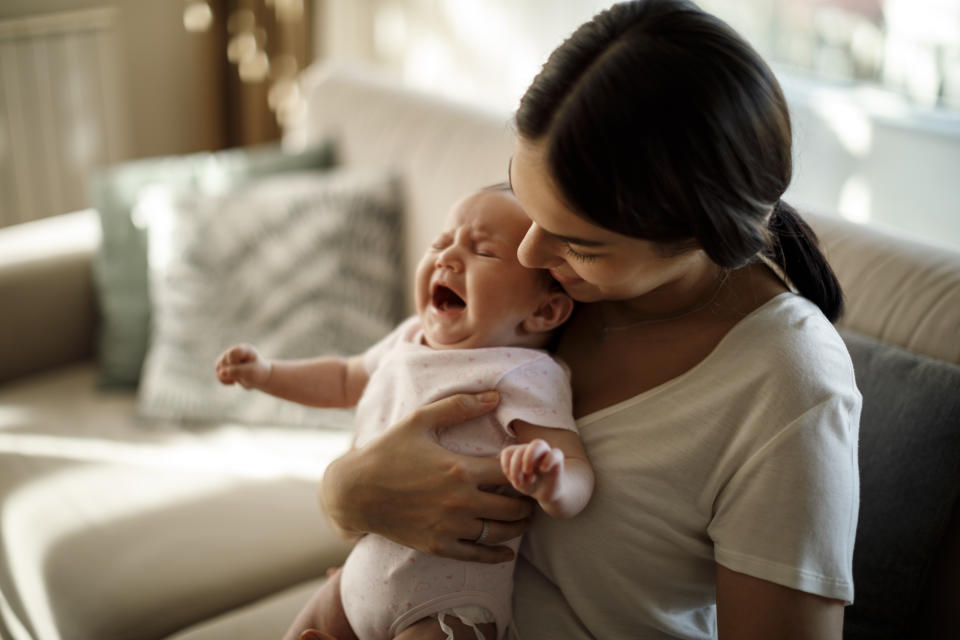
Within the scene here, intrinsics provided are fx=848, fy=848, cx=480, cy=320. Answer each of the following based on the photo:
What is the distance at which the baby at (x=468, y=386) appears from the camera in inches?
40.4

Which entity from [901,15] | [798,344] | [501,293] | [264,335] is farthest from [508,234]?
[901,15]

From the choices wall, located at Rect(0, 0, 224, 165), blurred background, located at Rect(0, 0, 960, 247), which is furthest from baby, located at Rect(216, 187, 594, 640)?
wall, located at Rect(0, 0, 224, 165)

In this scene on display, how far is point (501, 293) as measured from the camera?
108 centimetres

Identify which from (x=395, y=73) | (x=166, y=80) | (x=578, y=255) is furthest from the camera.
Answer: (x=166, y=80)

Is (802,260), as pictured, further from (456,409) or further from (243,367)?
(243,367)

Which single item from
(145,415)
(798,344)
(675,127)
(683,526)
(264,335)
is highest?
(675,127)

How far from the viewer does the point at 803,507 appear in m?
0.87

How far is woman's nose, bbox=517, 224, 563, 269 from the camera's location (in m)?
0.94

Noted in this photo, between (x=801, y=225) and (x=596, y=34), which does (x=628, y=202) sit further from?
(x=801, y=225)

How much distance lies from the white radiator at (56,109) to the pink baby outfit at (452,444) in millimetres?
2503

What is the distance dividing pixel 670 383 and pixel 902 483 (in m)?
0.36

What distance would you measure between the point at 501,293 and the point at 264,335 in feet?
3.46

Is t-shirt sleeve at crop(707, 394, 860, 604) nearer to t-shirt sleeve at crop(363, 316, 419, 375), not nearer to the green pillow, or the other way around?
t-shirt sleeve at crop(363, 316, 419, 375)

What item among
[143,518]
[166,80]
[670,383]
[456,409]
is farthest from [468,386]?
[166,80]
